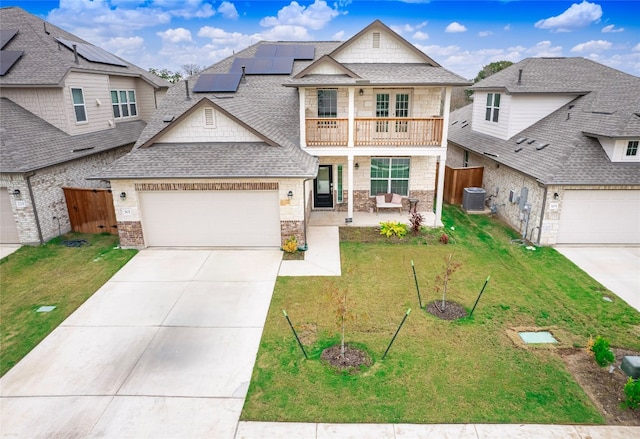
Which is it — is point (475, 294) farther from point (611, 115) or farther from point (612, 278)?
point (611, 115)

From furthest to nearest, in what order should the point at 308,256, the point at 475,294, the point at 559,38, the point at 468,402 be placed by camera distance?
the point at 559,38 < the point at 308,256 < the point at 475,294 < the point at 468,402

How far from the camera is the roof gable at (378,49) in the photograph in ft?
51.2

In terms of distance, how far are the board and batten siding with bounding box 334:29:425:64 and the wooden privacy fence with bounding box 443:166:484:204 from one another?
5225 millimetres

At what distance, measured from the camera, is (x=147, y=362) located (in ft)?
24.8

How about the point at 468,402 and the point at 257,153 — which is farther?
the point at 257,153

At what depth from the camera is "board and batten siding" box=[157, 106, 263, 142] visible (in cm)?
1302

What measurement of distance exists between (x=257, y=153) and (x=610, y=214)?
37.3ft

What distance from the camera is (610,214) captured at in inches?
502

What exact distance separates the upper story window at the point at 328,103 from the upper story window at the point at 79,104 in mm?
9931

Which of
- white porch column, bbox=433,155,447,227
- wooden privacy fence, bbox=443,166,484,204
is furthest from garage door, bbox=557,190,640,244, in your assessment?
wooden privacy fence, bbox=443,166,484,204

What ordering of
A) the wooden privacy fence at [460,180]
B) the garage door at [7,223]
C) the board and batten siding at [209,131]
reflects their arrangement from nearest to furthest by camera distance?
the garage door at [7,223] → the board and batten siding at [209,131] → the wooden privacy fence at [460,180]

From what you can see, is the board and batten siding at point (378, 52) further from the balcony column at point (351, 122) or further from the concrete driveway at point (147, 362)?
the concrete driveway at point (147, 362)

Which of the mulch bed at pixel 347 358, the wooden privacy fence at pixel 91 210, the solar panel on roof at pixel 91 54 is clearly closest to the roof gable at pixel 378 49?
the wooden privacy fence at pixel 91 210

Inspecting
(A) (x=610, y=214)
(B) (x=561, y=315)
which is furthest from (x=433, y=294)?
(A) (x=610, y=214)
